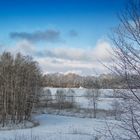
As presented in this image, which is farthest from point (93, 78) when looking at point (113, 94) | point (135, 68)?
point (135, 68)

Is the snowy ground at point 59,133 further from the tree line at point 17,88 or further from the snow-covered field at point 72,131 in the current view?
the tree line at point 17,88

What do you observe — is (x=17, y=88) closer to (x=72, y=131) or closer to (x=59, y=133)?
(x=72, y=131)

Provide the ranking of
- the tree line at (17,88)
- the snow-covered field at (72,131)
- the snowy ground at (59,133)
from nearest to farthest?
the snow-covered field at (72,131)
the snowy ground at (59,133)
the tree line at (17,88)

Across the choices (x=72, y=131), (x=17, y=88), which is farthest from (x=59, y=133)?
(x=17, y=88)

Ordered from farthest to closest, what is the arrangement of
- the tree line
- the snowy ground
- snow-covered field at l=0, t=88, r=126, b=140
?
the tree line
the snowy ground
snow-covered field at l=0, t=88, r=126, b=140

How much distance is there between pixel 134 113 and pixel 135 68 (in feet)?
3.37

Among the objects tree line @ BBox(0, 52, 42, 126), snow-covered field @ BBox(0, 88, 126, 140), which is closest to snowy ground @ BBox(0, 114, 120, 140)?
snow-covered field @ BBox(0, 88, 126, 140)

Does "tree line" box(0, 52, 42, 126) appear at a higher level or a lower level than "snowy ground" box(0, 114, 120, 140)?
higher

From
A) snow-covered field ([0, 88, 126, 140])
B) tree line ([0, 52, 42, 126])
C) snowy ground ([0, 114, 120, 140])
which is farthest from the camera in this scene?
tree line ([0, 52, 42, 126])

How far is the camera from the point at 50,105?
292 feet

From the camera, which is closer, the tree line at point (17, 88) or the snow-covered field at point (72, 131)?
the snow-covered field at point (72, 131)

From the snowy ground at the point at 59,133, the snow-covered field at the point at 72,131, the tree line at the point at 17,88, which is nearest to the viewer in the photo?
the snow-covered field at the point at 72,131

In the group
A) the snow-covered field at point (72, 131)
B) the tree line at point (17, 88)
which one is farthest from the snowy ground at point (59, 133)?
the tree line at point (17, 88)

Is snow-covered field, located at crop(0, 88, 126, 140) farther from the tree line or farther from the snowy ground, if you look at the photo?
the tree line
